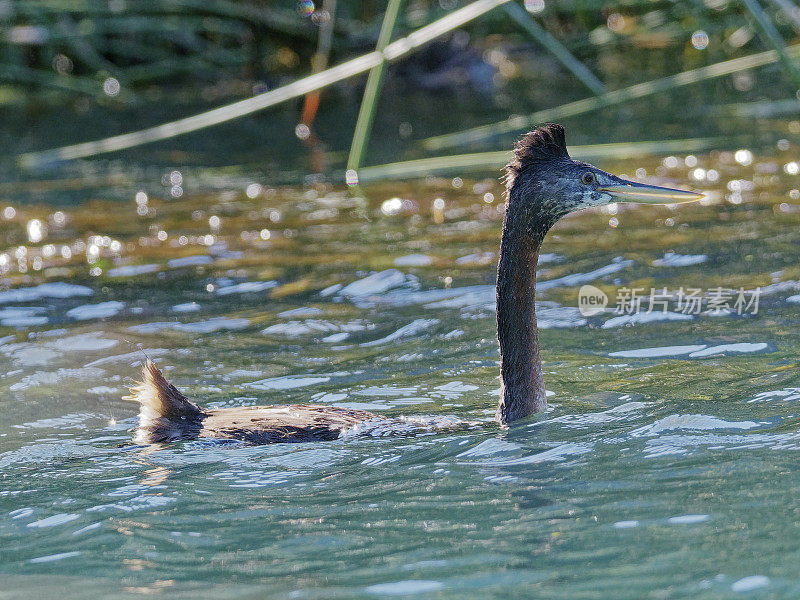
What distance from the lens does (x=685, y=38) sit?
1916 cm

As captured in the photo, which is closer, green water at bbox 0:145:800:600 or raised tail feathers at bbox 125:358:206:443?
green water at bbox 0:145:800:600

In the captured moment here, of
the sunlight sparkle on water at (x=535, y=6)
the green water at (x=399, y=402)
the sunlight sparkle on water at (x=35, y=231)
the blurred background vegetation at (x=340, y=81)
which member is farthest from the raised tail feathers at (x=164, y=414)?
the sunlight sparkle on water at (x=535, y=6)

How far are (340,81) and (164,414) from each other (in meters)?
12.2

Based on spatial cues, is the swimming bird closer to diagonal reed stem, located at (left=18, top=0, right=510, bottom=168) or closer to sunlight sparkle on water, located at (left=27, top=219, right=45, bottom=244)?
diagonal reed stem, located at (left=18, top=0, right=510, bottom=168)

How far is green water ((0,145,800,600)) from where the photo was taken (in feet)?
12.9

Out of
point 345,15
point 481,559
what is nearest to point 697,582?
point 481,559

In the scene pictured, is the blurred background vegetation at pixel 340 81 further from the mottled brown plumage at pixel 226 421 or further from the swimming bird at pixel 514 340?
the mottled brown plumage at pixel 226 421

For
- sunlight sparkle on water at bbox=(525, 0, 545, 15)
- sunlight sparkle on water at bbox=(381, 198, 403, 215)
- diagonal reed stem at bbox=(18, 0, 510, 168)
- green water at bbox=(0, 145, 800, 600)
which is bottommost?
green water at bbox=(0, 145, 800, 600)

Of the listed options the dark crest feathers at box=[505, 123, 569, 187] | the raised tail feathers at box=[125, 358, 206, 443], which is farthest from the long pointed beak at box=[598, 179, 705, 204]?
the raised tail feathers at box=[125, 358, 206, 443]

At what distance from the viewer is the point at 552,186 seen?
561 cm

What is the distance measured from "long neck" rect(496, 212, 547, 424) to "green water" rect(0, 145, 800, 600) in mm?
266

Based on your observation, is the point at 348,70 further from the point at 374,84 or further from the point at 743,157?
the point at 743,157

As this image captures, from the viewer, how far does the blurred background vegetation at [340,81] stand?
13477 millimetres

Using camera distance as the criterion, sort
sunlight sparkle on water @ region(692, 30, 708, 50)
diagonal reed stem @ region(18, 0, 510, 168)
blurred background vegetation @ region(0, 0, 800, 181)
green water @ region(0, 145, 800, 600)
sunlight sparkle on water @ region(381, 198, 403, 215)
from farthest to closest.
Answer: sunlight sparkle on water @ region(692, 30, 708, 50), blurred background vegetation @ region(0, 0, 800, 181), sunlight sparkle on water @ region(381, 198, 403, 215), diagonal reed stem @ region(18, 0, 510, 168), green water @ region(0, 145, 800, 600)
